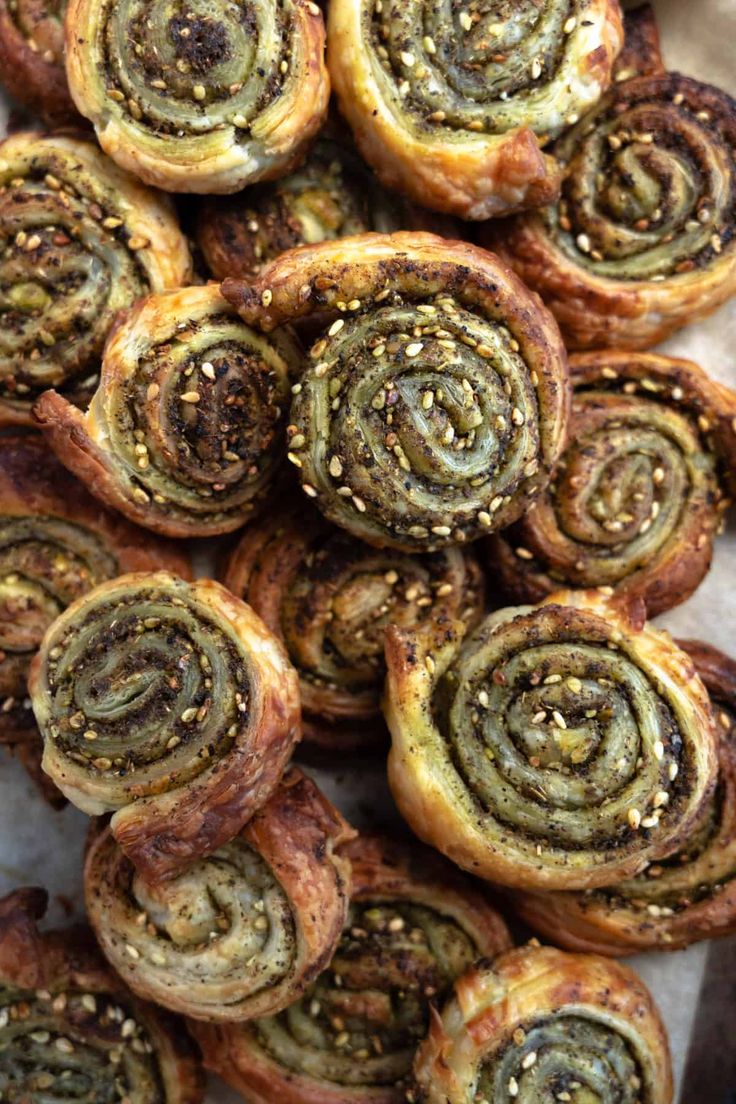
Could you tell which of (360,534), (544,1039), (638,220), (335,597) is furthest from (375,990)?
(638,220)

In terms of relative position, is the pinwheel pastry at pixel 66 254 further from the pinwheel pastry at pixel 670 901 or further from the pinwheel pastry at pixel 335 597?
the pinwheel pastry at pixel 670 901

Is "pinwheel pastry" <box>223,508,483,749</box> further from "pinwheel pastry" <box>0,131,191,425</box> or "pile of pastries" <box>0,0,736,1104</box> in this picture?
"pinwheel pastry" <box>0,131,191,425</box>

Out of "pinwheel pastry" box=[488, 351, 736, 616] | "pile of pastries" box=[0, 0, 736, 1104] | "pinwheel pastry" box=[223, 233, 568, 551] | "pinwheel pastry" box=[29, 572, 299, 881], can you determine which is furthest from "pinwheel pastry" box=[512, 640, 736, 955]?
"pinwheel pastry" box=[223, 233, 568, 551]

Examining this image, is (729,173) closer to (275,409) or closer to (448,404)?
(448,404)

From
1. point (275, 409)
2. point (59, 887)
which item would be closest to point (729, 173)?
point (275, 409)

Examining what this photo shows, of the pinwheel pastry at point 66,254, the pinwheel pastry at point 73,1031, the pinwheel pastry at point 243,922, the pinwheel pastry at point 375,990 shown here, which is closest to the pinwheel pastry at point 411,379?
the pinwheel pastry at point 66,254

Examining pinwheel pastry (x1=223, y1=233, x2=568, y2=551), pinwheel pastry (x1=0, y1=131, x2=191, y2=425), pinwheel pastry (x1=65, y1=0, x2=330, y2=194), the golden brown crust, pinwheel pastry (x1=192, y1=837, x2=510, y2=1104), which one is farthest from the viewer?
the golden brown crust
